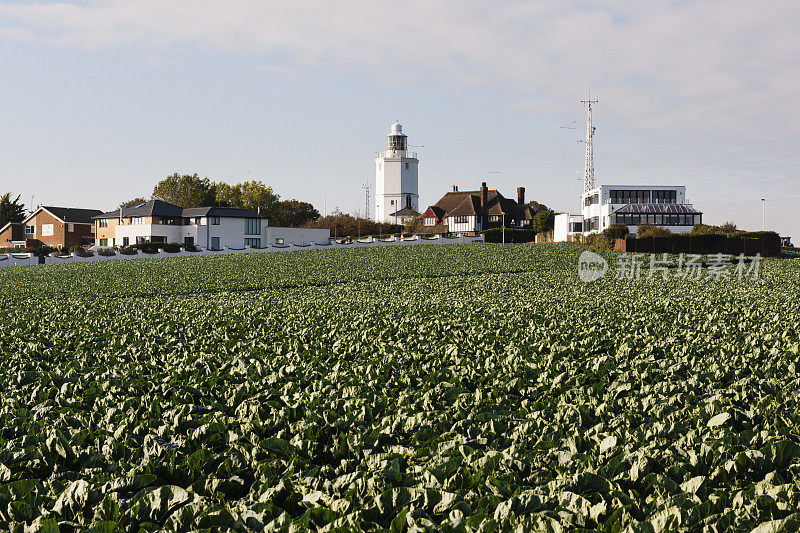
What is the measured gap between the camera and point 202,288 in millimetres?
28688

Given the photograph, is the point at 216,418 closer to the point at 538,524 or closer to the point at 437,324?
the point at 538,524

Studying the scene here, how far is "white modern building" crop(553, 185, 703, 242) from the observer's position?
6675cm

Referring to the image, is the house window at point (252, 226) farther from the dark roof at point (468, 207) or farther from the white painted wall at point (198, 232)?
the dark roof at point (468, 207)

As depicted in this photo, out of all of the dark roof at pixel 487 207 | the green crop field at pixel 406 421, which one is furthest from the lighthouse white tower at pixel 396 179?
the green crop field at pixel 406 421

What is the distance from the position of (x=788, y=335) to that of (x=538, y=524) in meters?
10.5

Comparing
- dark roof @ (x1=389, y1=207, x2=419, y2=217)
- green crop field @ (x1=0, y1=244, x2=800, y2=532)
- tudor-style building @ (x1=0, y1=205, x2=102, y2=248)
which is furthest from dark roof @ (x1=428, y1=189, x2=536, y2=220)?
green crop field @ (x1=0, y1=244, x2=800, y2=532)

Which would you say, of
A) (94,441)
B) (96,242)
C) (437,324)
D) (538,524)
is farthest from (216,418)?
(96,242)

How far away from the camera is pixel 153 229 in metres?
71.3

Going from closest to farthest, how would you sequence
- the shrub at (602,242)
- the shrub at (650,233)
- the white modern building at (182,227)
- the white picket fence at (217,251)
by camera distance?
the shrub at (650,233)
the shrub at (602,242)
the white picket fence at (217,251)
the white modern building at (182,227)

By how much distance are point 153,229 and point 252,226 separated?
36.5 ft

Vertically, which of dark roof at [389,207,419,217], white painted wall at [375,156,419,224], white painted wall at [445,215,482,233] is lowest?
white painted wall at [445,215,482,233]

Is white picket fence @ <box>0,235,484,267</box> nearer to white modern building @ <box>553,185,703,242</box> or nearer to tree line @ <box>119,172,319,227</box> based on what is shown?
white modern building @ <box>553,185,703,242</box>

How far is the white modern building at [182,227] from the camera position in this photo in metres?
72.0

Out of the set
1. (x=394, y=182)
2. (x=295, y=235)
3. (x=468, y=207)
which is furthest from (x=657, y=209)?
(x=394, y=182)
